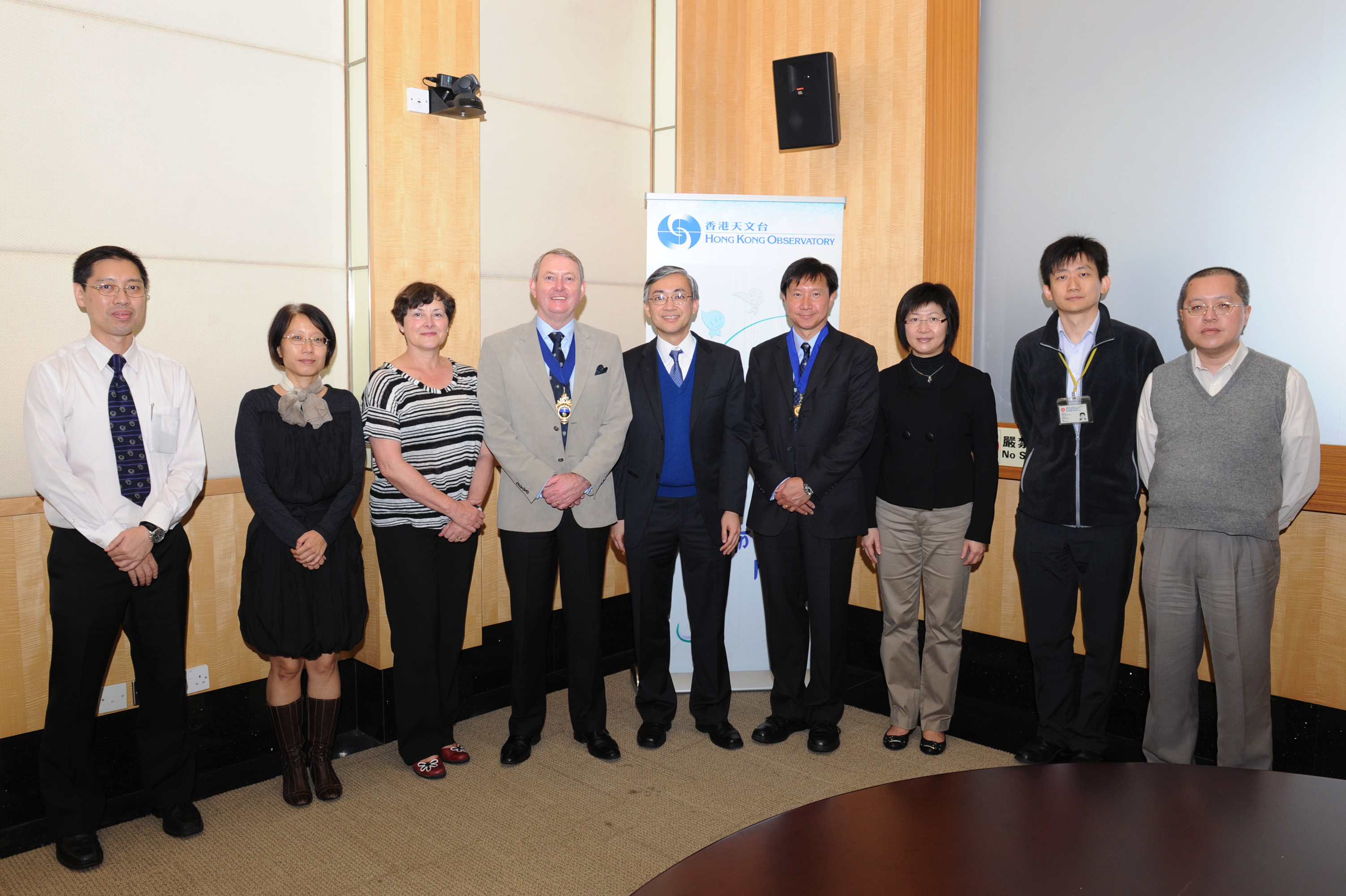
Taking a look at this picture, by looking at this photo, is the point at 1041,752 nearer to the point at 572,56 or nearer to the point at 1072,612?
the point at 1072,612

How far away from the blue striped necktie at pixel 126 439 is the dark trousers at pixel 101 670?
0.18m

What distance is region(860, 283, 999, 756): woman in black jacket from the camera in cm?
360

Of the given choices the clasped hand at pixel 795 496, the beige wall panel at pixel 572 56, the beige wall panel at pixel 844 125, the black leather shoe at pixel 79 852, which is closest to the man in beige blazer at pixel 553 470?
the clasped hand at pixel 795 496

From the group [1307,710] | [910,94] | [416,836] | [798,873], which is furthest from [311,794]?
[910,94]

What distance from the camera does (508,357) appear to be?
11.5ft

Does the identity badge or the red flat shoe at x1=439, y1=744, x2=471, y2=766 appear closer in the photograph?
the identity badge

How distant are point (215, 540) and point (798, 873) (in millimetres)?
2991

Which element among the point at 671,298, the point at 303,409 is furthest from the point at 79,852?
the point at 671,298

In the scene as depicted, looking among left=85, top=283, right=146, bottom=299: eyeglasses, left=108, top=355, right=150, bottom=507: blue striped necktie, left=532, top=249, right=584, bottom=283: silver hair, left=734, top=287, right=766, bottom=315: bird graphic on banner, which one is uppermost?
left=532, top=249, right=584, bottom=283: silver hair

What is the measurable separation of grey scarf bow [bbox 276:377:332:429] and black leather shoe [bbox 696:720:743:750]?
1.99 meters

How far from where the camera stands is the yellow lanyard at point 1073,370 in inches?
132

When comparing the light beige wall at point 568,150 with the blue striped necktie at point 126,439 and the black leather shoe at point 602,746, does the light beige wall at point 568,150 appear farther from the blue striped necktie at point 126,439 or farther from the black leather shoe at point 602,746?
the black leather shoe at point 602,746

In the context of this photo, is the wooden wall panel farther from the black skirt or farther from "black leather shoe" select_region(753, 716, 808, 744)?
the black skirt

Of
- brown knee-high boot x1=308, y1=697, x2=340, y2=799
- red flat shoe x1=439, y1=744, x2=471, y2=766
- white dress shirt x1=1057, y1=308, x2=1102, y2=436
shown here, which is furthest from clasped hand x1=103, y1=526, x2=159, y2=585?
white dress shirt x1=1057, y1=308, x2=1102, y2=436
